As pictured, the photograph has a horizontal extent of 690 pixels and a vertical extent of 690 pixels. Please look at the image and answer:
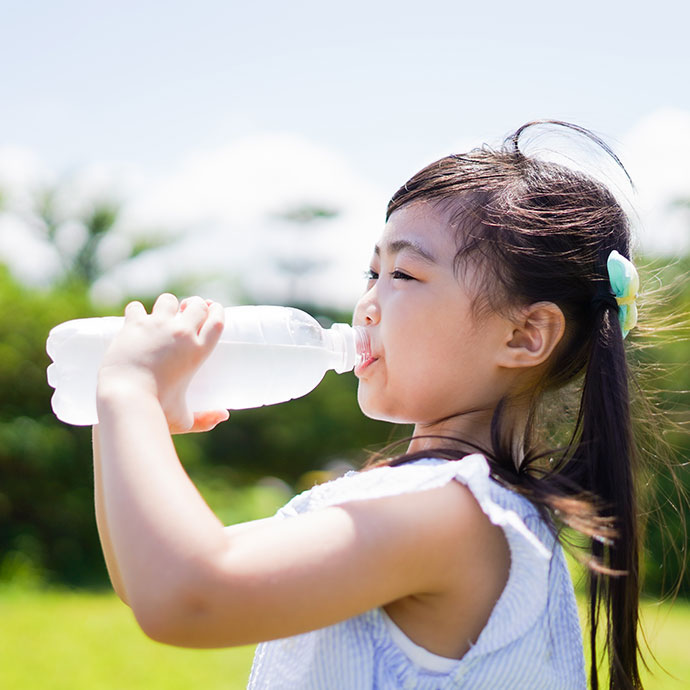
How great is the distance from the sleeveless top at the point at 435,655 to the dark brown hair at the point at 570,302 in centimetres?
19

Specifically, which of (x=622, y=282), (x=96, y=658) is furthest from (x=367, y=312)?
(x=96, y=658)

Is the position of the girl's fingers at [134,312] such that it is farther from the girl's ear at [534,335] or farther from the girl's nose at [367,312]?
the girl's ear at [534,335]

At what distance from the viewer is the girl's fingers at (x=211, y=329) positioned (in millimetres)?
1770

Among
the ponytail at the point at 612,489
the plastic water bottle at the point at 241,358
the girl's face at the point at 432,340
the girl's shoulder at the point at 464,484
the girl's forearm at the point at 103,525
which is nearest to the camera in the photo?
the girl's shoulder at the point at 464,484

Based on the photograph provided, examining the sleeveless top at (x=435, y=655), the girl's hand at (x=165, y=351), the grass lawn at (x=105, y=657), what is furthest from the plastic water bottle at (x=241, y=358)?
the grass lawn at (x=105, y=657)

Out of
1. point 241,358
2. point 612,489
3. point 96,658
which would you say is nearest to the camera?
point 612,489

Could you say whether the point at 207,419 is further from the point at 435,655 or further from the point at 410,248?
the point at 435,655

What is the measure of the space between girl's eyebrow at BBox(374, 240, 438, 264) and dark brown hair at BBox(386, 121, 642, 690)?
2.6 inches

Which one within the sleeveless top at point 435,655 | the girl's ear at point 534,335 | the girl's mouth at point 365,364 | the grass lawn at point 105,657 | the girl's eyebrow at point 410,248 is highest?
the girl's eyebrow at point 410,248

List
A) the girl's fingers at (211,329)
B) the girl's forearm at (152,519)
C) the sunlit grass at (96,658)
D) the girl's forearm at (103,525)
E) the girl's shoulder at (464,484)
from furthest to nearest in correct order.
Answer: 1. the sunlit grass at (96,658)
2. the girl's forearm at (103,525)
3. the girl's fingers at (211,329)
4. the girl's shoulder at (464,484)
5. the girl's forearm at (152,519)

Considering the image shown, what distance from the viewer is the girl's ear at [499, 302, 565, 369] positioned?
6.87 feet

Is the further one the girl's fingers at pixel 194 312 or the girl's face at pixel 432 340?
the girl's face at pixel 432 340

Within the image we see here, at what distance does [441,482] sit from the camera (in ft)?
5.38

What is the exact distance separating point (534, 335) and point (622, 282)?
0.24 meters
